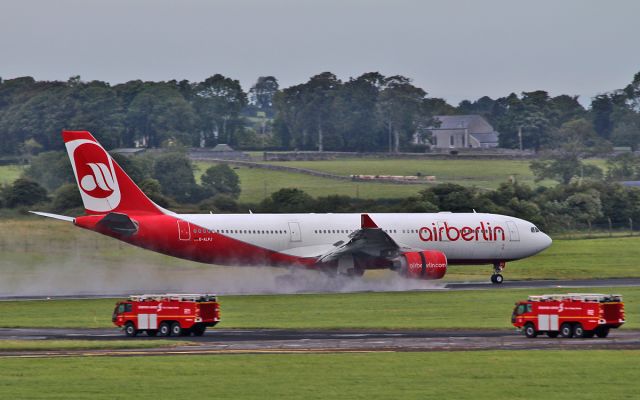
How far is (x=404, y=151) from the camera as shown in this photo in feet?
553

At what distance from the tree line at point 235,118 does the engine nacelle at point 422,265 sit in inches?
2646

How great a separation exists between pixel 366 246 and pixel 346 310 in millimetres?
13792

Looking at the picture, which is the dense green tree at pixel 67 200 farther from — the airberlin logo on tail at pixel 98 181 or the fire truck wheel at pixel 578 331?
the fire truck wheel at pixel 578 331

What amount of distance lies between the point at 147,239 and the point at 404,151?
339ft

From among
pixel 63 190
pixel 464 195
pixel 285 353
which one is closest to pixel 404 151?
pixel 464 195

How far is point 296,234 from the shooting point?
71938mm

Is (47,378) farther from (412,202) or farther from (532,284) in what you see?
(412,202)

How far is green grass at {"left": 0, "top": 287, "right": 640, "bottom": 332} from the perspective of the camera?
170 ft

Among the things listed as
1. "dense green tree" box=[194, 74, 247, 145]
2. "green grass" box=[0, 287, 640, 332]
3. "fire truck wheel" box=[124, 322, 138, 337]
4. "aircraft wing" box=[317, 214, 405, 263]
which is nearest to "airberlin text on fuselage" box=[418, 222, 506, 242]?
"aircraft wing" box=[317, 214, 405, 263]

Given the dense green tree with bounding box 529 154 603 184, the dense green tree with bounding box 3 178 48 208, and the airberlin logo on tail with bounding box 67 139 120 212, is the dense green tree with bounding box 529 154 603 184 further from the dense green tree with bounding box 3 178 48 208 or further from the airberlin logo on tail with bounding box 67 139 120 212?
the airberlin logo on tail with bounding box 67 139 120 212

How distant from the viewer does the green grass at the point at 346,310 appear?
5188 centimetres

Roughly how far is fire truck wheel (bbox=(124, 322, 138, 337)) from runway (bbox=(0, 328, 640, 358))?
38cm

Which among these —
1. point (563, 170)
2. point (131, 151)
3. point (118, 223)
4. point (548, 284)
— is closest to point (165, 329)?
point (118, 223)

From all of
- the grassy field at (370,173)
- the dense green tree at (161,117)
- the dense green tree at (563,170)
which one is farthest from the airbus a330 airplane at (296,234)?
the dense green tree at (161,117)
